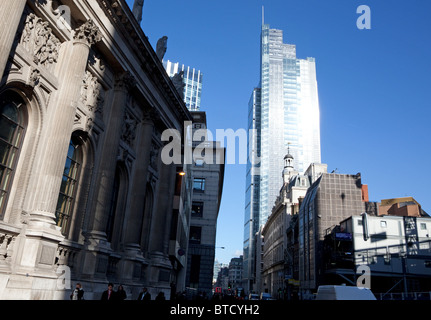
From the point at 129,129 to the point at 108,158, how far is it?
4352 millimetres

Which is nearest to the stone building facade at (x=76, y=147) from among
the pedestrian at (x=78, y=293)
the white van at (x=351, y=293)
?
the pedestrian at (x=78, y=293)

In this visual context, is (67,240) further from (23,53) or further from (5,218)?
(23,53)

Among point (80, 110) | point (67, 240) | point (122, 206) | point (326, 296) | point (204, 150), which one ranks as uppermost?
point (204, 150)

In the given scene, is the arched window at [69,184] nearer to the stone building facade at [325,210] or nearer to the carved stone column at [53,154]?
the carved stone column at [53,154]

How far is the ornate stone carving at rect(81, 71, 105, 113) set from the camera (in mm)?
19281

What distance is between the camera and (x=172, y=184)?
3162cm

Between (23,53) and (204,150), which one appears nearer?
(23,53)

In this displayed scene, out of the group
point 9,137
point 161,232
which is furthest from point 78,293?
point 161,232

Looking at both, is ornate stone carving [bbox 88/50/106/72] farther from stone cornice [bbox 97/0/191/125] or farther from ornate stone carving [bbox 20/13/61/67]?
ornate stone carving [bbox 20/13/61/67]

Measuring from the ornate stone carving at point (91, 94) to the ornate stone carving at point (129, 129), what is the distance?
9.40 feet

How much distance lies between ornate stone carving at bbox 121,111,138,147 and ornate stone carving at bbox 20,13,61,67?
23.8ft

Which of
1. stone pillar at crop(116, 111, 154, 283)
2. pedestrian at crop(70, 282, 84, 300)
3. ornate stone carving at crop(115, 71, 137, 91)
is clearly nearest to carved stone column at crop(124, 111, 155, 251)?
stone pillar at crop(116, 111, 154, 283)

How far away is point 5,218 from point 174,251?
70.6 ft

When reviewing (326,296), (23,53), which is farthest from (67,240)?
(326,296)
